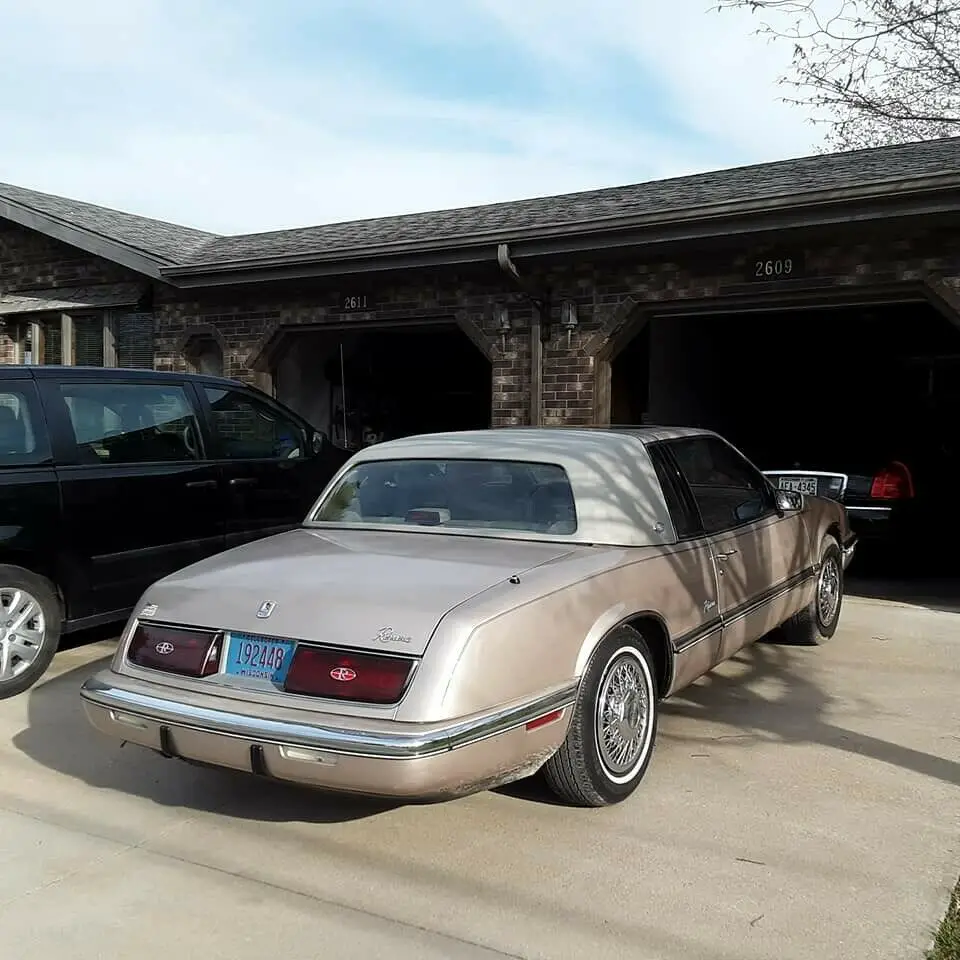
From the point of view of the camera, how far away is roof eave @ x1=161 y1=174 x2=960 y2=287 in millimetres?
7184

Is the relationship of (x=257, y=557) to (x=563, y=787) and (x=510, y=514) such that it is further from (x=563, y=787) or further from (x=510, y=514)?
(x=563, y=787)

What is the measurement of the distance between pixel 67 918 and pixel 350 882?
2.88 feet

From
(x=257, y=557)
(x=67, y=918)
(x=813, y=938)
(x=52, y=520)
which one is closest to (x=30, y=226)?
(x=52, y=520)

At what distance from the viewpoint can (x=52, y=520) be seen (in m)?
5.66

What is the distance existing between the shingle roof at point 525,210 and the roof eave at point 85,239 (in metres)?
0.06

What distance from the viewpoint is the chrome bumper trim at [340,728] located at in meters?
3.08

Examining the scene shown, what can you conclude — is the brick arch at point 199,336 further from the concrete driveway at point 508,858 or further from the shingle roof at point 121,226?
the concrete driveway at point 508,858

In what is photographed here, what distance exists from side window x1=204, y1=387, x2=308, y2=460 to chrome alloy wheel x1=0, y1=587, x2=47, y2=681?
5.87 ft

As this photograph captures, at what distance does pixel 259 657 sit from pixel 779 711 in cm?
290

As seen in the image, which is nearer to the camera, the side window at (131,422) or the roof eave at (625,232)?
the side window at (131,422)

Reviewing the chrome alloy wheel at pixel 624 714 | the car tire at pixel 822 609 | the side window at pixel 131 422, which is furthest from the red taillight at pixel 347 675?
the car tire at pixel 822 609

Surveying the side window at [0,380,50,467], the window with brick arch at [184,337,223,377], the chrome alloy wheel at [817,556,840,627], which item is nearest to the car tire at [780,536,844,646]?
the chrome alloy wheel at [817,556,840,627]

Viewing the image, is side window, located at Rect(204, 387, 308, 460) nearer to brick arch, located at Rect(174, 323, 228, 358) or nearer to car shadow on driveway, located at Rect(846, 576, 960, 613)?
brick arch, located at Rect(174, 323, 228, 358)

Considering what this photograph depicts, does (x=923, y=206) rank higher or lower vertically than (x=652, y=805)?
higher
